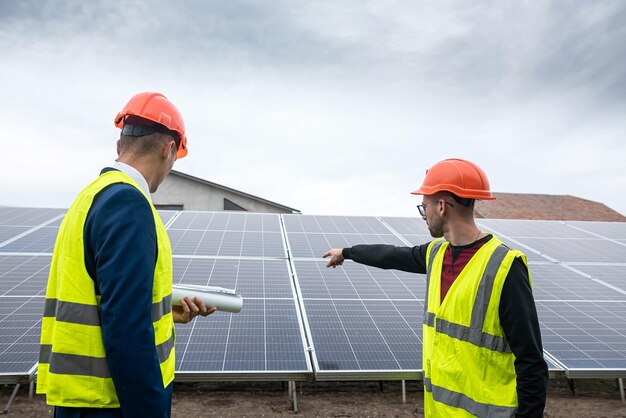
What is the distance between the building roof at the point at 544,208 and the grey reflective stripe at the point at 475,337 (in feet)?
75.4

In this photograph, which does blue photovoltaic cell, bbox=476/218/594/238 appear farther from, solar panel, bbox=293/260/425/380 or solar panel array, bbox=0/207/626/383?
solar panel, bbox=293/260/425/380

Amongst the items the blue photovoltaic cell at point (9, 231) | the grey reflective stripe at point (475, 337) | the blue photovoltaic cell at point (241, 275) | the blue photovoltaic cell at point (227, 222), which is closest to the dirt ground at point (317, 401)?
the blue photovoltaic cell at point (241, 275)

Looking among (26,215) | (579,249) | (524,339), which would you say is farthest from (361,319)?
(26,215)

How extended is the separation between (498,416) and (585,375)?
2.93 metres

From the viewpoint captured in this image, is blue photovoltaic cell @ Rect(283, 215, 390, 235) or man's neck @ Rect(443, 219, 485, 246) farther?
blue photovoltaic cell @ Rect(283, 215, 390, 235)

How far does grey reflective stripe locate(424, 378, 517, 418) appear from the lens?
2582 millimetres

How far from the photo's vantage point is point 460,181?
3098 millimetres

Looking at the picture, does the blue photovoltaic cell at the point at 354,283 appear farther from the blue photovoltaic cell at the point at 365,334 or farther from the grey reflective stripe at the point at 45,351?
the grey reflective stripe at the point at 45,351

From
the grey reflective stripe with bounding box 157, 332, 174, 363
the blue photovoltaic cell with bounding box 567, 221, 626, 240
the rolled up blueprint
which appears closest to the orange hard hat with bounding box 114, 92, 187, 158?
the rolled up blueprint

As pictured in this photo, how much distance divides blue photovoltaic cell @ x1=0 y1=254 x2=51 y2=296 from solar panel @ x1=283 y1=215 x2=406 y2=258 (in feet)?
12.9

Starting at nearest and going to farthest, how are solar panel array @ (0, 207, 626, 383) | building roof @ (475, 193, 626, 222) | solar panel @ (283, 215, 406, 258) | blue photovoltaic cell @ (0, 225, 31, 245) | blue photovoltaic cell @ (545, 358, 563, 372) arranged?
1. solar panel array @ (0, 207, 626, 383)
2. blue photovoltaic cell @ (545, 358, 563, 372)
3. blue photovoltaic cell @ (0, 225, 31, 245)
4. solar panel @ (283, 215, 406, 258)
5. building roof @ (475, 193, 626, 222)

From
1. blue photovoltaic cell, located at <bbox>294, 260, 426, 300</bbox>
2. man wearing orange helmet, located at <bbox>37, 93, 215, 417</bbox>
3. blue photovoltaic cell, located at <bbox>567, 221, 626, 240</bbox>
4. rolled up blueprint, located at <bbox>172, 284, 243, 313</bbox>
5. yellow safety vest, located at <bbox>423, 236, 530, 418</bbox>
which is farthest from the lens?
blue photovoltaic cell, located at <bbox>567, 221, 626, 240</bbox>

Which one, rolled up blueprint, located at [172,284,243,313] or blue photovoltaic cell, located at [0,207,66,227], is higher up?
blue photovoltaic cell, located at [0,207,66,227]

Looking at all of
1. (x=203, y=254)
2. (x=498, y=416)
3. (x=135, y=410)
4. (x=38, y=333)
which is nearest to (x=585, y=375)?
(x=498, y=416)
